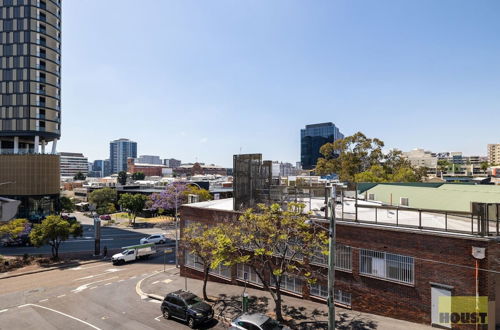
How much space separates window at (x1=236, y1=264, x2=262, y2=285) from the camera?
78.6ft

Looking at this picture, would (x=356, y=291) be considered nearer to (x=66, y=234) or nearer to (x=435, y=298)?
(x=435, y=298)

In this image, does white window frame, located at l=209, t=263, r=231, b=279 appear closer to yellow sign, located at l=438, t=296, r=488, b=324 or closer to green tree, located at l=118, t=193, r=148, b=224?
yellow sign, located at l=438, t=296, r=488, b=324

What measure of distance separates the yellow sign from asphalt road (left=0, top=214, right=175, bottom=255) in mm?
43277

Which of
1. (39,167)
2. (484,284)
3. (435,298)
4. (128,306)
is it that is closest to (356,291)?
(435,298)

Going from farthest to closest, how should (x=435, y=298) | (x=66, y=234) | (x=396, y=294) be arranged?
(x=66, y=234)
(x=396, y=294)
(x=435, y=298)

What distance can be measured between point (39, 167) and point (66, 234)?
120 ft

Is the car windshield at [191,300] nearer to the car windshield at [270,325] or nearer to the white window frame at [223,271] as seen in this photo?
the white window frame at [223,271]

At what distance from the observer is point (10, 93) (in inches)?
2562

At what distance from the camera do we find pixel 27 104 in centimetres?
6462

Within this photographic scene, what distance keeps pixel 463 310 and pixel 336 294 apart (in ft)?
22.9

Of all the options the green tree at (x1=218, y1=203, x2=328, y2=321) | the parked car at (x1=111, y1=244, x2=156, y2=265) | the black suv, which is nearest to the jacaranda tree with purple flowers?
the parked car at (x1=111, y1=244, x2=156, y2=265)

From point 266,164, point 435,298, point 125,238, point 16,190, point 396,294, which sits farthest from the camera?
point 16,190

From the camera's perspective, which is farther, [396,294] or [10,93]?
[10,93]

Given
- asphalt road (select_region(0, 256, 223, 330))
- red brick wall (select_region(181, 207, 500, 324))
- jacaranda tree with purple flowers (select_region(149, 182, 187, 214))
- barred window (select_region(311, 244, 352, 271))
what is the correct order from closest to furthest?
red brick wall (select_region(181, 207, 500, 324)), barred window (select_region(311, 244, 352, 271)), asphalt road (select_region(0, 256, 223, 330)), jacaranda tree with purple flowers (select_region(149, 182, 187, 214))
